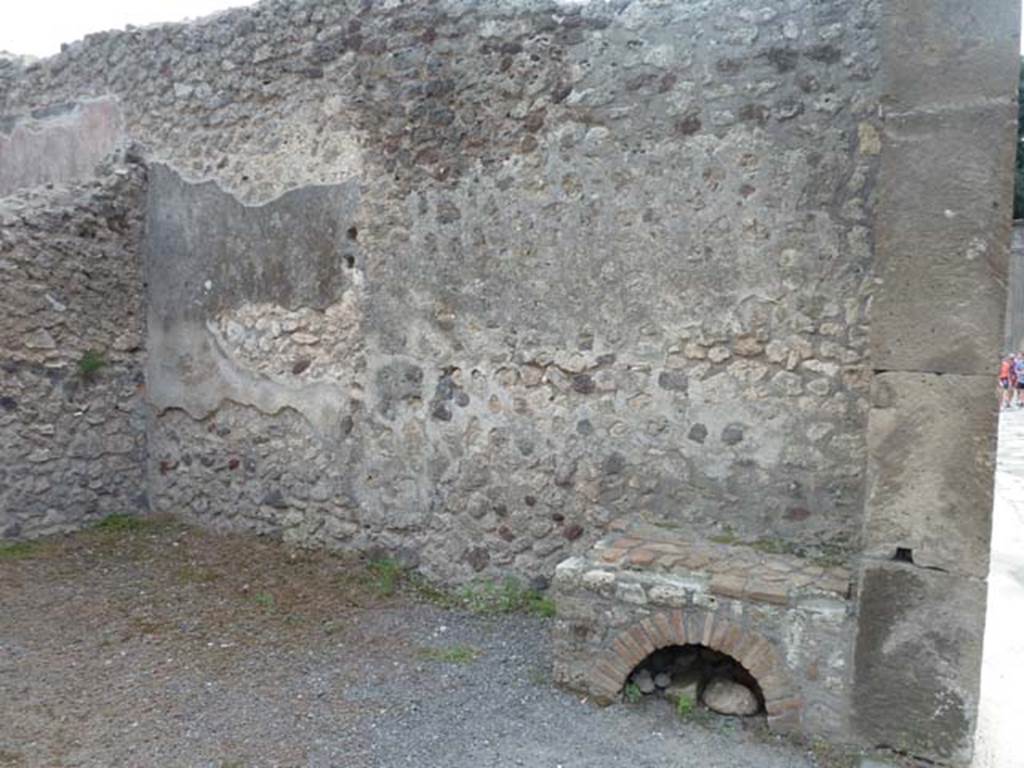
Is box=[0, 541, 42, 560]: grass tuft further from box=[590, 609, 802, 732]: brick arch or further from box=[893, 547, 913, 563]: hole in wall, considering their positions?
box=[893, 547, 913, 563]: hole in wall

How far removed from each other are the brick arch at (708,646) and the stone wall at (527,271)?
828 mm

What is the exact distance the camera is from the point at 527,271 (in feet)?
15.5

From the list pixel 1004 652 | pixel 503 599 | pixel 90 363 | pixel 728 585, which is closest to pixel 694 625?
pixel 728 585

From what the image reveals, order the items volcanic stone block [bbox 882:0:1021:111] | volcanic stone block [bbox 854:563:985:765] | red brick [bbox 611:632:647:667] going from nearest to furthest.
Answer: volcanic stone block [bbox 882:0:1021:111] < volcanic stone block [bbox 854:563:985:765] < red brick [bbox 611:632:647:667]

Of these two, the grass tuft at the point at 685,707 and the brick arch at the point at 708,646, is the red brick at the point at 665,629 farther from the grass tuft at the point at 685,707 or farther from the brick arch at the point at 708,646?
the grass tuft at the point at 685,707

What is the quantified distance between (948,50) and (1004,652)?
2.85 metres

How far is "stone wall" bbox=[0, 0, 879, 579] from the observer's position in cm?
406

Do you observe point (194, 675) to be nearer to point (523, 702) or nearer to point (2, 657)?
point (2, 657)

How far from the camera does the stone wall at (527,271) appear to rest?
406 cm

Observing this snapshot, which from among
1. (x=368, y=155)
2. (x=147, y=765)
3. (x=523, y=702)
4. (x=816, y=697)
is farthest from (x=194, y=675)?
(x=368, y=155)

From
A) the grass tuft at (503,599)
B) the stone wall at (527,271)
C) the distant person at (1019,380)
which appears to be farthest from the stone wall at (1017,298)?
the grass tuft at (503,599)

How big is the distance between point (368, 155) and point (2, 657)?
3056 mm

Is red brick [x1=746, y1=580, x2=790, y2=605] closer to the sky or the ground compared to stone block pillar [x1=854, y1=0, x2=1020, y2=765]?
closer to the ground

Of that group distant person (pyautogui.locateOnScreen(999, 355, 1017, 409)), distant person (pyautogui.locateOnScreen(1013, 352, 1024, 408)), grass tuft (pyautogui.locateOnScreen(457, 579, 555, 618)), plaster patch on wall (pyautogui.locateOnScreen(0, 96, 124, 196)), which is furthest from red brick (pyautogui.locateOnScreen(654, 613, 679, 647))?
distant person (pyautogui.locateOnScreen(999, 355, 1017, 409))
